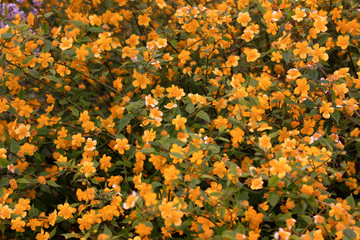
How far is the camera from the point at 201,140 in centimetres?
128

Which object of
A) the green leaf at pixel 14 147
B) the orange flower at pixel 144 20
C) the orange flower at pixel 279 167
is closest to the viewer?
the orange flower at pixel 279 167

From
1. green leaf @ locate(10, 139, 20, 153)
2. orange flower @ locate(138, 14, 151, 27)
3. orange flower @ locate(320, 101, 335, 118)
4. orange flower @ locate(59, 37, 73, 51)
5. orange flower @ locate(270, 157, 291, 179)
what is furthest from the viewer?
orange flower @ locate(138, 14, 151, 27)

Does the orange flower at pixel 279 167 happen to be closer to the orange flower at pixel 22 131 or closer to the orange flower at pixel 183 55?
the orange flower at pixel 183 55

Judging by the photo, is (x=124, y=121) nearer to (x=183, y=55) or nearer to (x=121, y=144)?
(x=121, y=144)

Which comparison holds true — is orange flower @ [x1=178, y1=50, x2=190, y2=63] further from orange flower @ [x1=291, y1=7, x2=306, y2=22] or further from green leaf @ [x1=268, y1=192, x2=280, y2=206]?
green leaf @ [x1=268, y1=192, x2=280, y2=206]

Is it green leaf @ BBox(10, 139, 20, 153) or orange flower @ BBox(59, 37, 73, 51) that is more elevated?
orange flower @ BBox(59, 37, 73, 51)

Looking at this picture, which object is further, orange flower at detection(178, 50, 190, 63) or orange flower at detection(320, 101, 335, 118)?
orange flower at detection(178, 50, 190, 63)

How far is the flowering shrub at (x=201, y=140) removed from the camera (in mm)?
1177

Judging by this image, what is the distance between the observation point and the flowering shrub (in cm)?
118

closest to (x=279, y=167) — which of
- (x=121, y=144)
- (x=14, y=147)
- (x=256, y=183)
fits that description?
(x=256, y=183)

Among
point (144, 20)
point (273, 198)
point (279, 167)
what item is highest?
point (144, 20)

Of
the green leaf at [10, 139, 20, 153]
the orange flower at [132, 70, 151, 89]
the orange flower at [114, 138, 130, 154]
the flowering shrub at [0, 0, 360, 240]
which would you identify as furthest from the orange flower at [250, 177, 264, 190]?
the green leaf at [10, 139, 20, 153]

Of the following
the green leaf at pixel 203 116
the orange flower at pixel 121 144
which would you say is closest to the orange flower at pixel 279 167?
the green leaf at pixel 203 116

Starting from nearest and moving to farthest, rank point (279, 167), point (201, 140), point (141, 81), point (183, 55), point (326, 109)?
point (279, 167) → point (201, 140) → point (326, 109) → point (141, 81) → point (183, 55)
